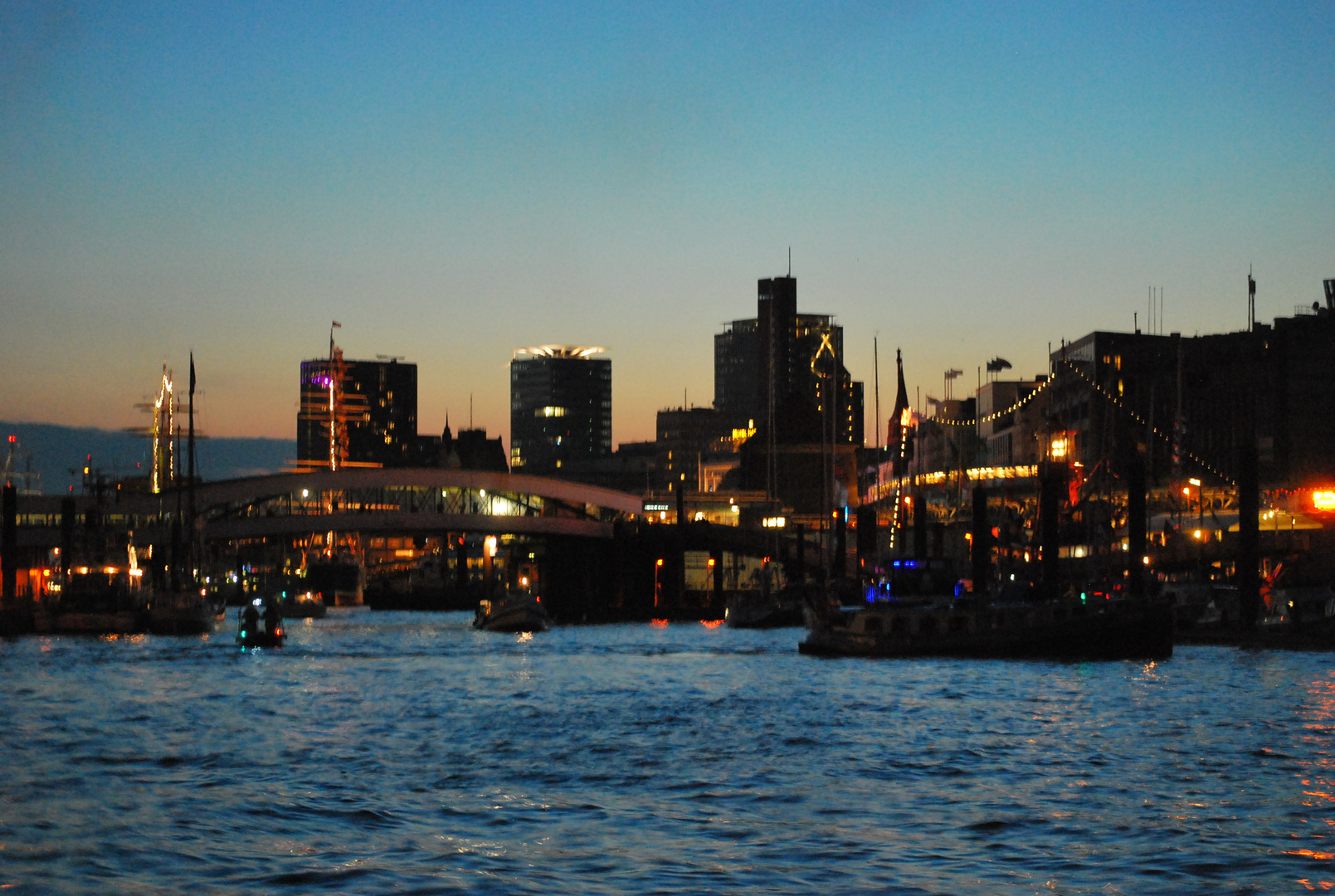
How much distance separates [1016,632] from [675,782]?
34.2 meters

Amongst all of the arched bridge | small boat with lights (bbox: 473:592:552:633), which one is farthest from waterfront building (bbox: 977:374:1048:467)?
small boat with lights (bbox: 473:592:552:633)

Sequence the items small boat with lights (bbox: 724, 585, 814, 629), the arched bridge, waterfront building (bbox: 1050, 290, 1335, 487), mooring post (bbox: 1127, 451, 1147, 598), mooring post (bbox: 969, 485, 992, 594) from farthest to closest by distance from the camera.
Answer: the arched bridge < waterfront building (bbox: 1050, 290, 1335, 487) < small boat with lights (bbox: 724, 585, 814, 629) < mooring post (bbox: 969, 485, 992, 594) < mooring post (bbox: 1127, 451, 1147, 598)

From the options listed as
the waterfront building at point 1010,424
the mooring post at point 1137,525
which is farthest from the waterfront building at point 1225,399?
the mooring post at point 1137,525

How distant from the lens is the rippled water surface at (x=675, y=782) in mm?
20891

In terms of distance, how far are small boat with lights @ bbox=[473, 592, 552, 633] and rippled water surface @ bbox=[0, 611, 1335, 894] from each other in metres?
41.2

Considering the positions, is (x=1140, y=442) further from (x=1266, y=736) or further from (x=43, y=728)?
(x=43, y=728)

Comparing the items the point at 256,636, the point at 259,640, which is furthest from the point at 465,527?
the point at 259,640

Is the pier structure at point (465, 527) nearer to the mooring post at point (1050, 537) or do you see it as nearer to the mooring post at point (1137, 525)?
the mooring post at point (1050, 537)

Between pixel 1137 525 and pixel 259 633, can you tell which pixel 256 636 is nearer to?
pixel 259 633

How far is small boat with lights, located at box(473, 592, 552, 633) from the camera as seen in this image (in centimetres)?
9769

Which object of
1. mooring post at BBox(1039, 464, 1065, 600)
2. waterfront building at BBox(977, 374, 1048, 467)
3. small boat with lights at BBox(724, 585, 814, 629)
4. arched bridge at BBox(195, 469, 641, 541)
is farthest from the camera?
waterfront building at BBox(977, 374, 1048, 467)

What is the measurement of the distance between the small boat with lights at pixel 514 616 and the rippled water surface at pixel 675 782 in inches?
1623

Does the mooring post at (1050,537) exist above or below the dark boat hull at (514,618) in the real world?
above

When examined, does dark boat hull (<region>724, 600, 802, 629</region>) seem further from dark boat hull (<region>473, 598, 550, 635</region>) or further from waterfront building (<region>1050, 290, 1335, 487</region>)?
waterfront building (<region>1050, 290, 1335, 487</region>)
